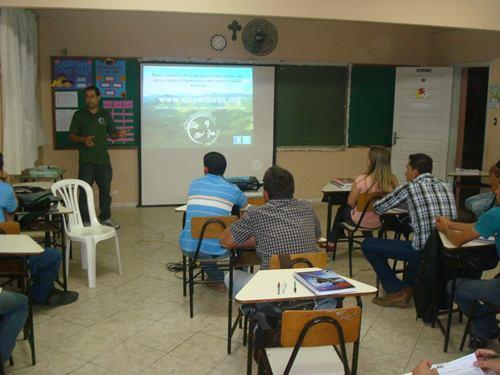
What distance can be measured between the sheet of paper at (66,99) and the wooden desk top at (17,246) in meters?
3.93

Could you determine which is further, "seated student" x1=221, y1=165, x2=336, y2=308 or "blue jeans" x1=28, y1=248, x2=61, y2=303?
"blue jeans" x1=28, y1=248, x2=61, y2=303

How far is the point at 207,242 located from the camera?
3.84m

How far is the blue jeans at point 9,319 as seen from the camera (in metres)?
2.85

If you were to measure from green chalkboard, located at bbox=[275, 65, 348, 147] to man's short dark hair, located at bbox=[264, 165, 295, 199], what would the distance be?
15.0 ft

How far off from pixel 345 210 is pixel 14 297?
10.1 ft

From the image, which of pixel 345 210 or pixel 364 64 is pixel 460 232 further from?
pixel 364 64

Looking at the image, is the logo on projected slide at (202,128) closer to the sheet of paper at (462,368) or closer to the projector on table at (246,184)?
the projector on table at (246,184)

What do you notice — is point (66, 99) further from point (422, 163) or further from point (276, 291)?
point (276, 291)

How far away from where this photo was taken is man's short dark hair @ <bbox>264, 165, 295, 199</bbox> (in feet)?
9.78

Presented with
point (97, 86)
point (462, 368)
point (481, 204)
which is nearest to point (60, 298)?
point (462, 368)

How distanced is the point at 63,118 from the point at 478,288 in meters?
5.51

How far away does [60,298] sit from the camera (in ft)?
13.3

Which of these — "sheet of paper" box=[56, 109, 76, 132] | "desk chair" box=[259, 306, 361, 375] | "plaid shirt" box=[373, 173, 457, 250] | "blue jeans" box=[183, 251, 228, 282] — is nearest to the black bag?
"blue jeans" box=[183, 251, 228, 282]

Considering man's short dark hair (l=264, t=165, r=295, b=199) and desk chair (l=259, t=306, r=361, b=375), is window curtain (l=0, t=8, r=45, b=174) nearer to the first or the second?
man's short dark hair (l=264, t=165, r=295, b=199)
